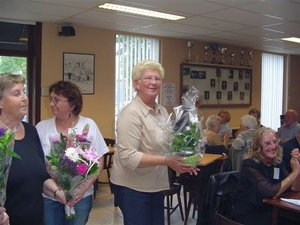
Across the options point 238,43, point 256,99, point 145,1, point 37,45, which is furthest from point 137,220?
point 256,99

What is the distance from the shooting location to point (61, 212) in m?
2.22

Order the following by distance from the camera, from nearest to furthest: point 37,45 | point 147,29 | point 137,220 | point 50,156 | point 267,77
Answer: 1. point 50,156
2. point 137,220
3. point 37,45
4. point 147,29
5. point 267,77

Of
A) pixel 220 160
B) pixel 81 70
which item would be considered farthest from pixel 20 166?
pixel 81 70

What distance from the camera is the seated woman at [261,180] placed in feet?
8.82

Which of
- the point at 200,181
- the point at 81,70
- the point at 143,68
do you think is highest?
the point at 81,70

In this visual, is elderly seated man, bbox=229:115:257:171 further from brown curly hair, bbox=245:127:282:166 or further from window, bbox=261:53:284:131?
window, bbox=261:53:284:131

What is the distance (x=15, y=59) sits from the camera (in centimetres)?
566

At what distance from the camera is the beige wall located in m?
5.68

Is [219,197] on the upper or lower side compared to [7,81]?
lower

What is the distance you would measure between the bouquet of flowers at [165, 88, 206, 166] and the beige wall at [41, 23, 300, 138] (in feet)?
13.0

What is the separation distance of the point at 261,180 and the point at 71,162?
1.51m

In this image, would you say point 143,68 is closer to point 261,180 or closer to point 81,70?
point 261,180

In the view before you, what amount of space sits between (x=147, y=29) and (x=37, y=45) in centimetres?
186

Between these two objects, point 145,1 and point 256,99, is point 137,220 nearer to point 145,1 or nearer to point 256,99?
point 145,1
